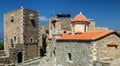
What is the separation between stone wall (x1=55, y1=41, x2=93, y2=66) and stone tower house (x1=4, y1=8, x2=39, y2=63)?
7.31m

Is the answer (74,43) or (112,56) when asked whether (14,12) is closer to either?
(74,43)

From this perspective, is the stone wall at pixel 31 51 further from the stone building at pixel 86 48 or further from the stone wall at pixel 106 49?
the stone wall at pixel 106 49

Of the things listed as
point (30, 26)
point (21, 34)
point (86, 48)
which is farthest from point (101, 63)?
point (30, 26)

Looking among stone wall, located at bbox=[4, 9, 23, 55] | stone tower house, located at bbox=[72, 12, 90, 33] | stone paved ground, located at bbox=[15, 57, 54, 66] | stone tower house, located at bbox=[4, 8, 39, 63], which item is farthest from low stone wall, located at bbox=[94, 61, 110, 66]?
stone wall, located at bbox=[4, 9, 23, 55]

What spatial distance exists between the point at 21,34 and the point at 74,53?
11.5m

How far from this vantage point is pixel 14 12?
103ft

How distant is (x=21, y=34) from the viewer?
29.8 metres

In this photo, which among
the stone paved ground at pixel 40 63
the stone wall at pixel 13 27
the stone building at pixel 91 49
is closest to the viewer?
the stone building at pixel 91 49

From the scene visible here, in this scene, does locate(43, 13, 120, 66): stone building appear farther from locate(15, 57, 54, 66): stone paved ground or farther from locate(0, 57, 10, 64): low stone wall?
locate(0, 57, 10, 64): low stone wall

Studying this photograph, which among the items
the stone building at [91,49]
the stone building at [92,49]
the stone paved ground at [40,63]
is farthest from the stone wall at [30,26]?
the stone building at [92,49]

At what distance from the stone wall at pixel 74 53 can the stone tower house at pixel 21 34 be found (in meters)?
7.31

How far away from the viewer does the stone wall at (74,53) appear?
18828mm

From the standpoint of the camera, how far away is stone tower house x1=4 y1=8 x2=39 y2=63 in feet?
96.8

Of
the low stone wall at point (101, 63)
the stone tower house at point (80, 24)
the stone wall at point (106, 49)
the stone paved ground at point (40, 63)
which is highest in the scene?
the stone tower house at point (80, 24)
